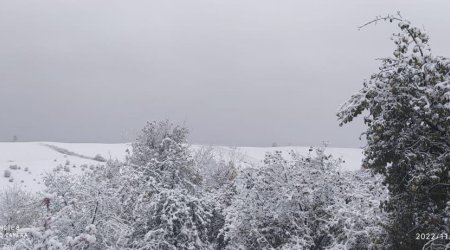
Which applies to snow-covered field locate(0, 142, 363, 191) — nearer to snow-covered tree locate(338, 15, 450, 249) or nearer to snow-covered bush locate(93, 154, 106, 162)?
snow-covered bush locate(93, 154, 106, 162)

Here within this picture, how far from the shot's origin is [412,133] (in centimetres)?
909

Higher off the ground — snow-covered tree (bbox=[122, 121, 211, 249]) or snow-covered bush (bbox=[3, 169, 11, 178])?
snow-covered tree (bbox=[122, 121, 211, 249])

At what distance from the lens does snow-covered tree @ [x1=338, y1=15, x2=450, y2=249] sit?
866cm

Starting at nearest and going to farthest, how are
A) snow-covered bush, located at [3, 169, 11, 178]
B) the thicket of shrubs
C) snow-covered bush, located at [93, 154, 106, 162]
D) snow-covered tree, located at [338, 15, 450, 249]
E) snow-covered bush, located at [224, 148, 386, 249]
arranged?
snow-covered tree, located at [338, 15, 450, 249]
the thicket of shrubs
snow-covered bush, located at [224, 148, 386, 249]
snow-covered bush, located at [3, 169, 11, 178]
snow-covered bush, located at [93, 154, 106, 162]

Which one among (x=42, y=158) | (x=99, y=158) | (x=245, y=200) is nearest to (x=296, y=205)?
(x=245, y=200)

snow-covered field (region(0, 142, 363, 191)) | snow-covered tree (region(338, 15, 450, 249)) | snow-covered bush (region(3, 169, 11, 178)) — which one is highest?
snow-covered tree (region(338, 15, 450, 249))

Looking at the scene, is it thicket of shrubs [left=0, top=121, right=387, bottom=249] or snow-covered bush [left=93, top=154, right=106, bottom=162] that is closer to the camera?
thicket of shrubs [left=0, top=121, right=387, bottom=249]

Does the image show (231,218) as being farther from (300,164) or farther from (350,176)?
(350,176)

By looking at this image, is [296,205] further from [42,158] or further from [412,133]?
[42,158]

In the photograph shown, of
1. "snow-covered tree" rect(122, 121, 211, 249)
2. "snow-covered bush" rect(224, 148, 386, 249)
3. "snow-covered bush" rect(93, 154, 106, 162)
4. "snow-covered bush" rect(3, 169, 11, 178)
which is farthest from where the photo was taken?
"snow-covered bush" rect(93, 154, 106, 162)

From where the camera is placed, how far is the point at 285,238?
16625 millimetres

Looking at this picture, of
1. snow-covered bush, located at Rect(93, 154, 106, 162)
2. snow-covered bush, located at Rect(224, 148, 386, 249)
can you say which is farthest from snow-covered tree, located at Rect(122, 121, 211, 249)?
snow-covered bush, located at Rect(93, 154, 106, 162)

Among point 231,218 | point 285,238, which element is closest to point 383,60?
point 285,238

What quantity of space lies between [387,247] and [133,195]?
10207mm
